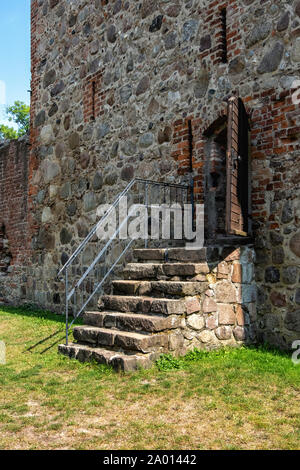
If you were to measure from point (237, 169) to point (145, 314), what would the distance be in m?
1.89

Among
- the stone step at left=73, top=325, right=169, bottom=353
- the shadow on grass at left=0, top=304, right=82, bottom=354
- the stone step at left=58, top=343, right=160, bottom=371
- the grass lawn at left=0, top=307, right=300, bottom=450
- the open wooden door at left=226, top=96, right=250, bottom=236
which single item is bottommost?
the grass lawn at left=0, top=307, right=300, bottom=450

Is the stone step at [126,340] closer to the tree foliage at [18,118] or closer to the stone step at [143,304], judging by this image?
the stone step at [143,304]

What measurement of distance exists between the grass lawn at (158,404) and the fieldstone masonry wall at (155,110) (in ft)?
3.95

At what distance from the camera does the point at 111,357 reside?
452 centimetres

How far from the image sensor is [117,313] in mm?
5164

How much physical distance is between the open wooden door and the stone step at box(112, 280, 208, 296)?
2.25 feet

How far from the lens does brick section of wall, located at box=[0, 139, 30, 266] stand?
1048cm

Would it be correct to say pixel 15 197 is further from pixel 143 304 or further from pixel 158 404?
pixel 158 404

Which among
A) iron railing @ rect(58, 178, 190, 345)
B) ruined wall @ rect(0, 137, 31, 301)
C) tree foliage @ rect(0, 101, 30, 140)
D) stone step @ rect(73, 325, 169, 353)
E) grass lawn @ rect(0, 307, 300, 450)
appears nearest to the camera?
grass lawn @ rect(0, 307, 300, 450)

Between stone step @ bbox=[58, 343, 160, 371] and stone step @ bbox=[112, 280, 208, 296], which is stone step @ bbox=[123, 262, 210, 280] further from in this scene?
stone step @ bbox=[58, 343, 160, 371]

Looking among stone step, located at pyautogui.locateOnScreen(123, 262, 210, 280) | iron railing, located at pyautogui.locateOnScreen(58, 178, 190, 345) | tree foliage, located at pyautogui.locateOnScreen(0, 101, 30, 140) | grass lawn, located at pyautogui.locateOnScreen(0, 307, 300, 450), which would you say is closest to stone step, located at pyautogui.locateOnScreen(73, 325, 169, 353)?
grass lawn, located at pyautogui.locateOnScreen(0, 307, 300, 450)
